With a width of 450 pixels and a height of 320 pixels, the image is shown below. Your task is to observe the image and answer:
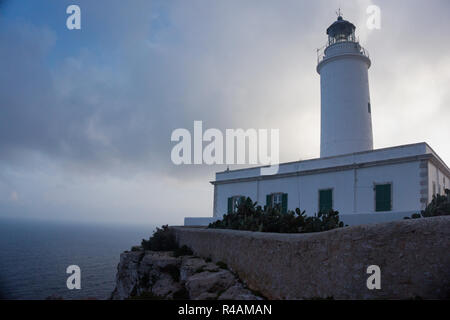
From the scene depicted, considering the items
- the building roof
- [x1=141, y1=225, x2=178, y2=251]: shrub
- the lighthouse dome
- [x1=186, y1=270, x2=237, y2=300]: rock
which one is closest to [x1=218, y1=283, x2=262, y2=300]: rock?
[x1=186, y1=270, x2=237, y2=300]: rock

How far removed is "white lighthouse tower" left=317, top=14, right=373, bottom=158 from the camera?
18.6 metres

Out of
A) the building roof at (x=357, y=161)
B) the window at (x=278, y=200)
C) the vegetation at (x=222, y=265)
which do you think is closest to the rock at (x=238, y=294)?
the vegetation at (x=222, y=265)

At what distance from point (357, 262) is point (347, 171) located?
10869 millimetres

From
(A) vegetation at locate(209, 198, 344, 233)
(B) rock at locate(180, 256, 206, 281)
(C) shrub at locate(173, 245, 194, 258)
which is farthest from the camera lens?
(C) shrub at locate(173, 245, 194, 258)

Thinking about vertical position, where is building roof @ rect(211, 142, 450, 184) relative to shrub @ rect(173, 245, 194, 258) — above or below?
above

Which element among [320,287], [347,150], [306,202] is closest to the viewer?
[320,287]

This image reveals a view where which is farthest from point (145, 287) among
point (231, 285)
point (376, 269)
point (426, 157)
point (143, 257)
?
point (426, 157)

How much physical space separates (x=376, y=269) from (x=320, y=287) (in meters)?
1.06

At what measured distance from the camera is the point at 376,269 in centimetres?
512

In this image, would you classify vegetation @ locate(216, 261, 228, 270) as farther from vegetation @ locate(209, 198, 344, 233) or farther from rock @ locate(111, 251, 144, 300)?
rock @ locate(111, 251, 144, 300)

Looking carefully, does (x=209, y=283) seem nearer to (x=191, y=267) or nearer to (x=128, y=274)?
(x=191, y=267)

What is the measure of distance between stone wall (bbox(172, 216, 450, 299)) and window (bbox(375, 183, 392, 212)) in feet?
28.7

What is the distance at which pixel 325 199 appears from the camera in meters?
16.0
